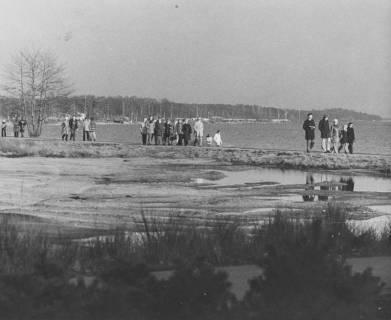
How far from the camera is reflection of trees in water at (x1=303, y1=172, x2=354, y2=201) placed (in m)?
18.3

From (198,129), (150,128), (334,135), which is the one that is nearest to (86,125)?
(150,128)

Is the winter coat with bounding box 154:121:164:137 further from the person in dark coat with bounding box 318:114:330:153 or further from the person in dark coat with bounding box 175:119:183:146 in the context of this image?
the person in dark coat with bounding box 318:114:330:153

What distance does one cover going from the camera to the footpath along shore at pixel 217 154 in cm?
2705

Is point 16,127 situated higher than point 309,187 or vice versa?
point 16,127

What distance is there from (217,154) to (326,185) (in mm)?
10520

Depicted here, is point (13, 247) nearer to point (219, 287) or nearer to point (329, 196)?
point (219, 287)

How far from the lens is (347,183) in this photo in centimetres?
2219

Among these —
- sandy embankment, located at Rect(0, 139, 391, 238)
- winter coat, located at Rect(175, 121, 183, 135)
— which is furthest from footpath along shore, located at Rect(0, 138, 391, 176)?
winter coat, located at Rect(175, 121, 183, 135)

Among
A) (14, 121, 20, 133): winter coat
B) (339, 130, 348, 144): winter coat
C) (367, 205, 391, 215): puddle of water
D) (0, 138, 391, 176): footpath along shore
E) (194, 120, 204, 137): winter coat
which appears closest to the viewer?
(367, 205, 391, 215): puddle of water

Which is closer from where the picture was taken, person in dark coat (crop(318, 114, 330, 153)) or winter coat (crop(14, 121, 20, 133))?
person in dark coat (crop(318, 114, 330, 153))

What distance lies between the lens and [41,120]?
46219 mm

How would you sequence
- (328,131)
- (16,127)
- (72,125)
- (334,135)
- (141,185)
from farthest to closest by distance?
1. (16,127)
2. (72,125)
3. (334,135)
4. (328,131)
5. (141,185)

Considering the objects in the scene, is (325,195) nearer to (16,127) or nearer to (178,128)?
(178,128)

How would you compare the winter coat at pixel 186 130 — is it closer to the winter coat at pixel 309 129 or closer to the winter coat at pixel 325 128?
the winter coat at pixel 309 129
